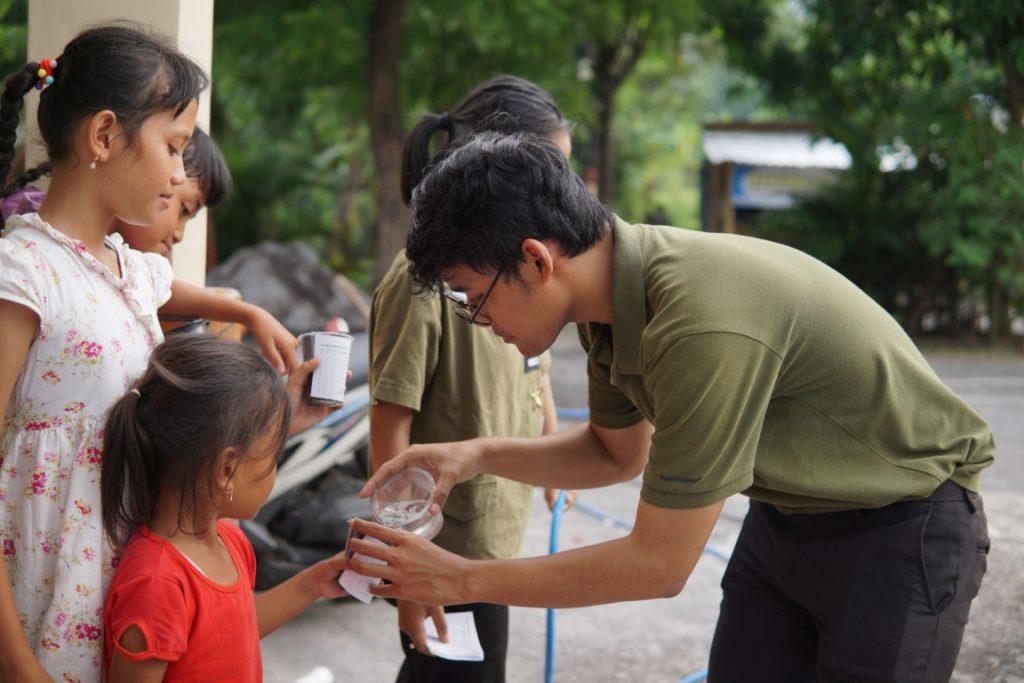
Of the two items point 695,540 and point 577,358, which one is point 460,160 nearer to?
point 695,540

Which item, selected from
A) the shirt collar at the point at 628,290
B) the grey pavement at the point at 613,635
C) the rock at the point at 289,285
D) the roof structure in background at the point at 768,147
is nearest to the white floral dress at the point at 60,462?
the shirt collar at the point at 628,290

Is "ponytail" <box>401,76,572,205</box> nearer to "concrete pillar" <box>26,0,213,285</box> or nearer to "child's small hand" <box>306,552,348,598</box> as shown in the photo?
"concrete pillar" <box>26,0,213,285</box>

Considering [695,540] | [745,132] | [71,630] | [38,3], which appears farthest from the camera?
[745,132]

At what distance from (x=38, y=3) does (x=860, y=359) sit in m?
2.32

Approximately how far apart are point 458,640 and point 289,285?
4.75 m

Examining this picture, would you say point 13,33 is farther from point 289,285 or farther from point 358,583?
point 289,285

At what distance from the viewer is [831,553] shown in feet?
6.70

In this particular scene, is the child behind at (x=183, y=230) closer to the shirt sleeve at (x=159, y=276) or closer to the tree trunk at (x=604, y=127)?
the shirt sleeve at (x=159, y=276)

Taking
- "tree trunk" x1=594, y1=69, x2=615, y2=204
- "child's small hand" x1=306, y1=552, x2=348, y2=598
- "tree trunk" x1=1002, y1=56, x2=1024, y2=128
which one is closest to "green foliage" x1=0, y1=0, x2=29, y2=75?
"child's small hand" x1=306, y1=552, x2=348, y2=598

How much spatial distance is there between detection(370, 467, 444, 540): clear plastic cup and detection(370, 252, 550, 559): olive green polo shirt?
236 millimetres

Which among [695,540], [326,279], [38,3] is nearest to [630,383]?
[695,540]

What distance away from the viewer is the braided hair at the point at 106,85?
78.2 inches

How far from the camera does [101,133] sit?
6.47 ft

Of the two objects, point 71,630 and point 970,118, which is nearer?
point 71,630
